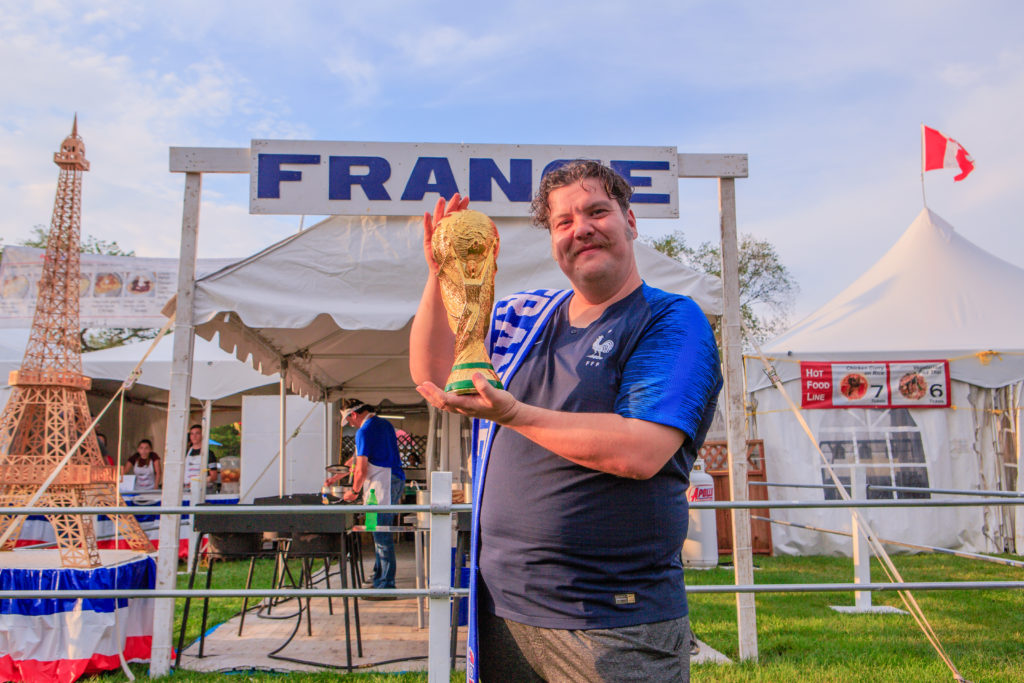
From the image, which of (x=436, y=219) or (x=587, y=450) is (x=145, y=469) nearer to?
(x=436, y=219)

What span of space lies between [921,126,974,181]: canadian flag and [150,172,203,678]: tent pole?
11.3 metres

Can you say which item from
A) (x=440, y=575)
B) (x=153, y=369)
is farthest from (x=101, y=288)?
(x=440, y=575)

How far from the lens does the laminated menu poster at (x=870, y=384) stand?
30.4 feet

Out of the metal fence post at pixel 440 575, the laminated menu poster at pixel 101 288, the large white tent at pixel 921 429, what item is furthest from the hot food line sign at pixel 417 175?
the laminated menu poster at pixel 101 288

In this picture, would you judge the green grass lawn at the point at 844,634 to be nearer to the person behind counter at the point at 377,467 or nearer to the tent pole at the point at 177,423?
the tent pole at the point at 177,423

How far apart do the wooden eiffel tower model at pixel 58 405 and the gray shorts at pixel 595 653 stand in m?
4.40

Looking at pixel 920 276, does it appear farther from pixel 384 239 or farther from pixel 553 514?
pixel 553 514

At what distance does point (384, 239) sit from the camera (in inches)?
185

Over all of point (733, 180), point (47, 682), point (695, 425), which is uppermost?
point (733, 180)

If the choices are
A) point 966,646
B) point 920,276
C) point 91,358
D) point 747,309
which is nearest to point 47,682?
point 966,646

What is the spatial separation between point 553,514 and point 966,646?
491 centimetres

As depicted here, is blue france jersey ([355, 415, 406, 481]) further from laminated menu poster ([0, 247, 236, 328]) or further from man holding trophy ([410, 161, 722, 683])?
laminated menu poster ([0, 247, 236, 328])

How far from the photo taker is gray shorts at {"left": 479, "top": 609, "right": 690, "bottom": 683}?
1.22m

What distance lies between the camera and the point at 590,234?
127cm
